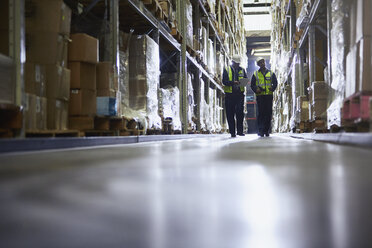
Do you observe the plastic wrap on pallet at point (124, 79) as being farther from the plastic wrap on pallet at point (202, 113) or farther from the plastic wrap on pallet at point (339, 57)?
the plastic wrap on pallet at point (202, 113)

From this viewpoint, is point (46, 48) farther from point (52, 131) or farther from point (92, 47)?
point (52, 131)

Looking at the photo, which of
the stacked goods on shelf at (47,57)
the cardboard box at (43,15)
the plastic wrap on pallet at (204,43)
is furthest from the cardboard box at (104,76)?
the plastic wrap on pallet at (204,43)

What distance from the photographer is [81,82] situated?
3.68 m

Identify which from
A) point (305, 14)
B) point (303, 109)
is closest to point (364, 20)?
point (305, 14)

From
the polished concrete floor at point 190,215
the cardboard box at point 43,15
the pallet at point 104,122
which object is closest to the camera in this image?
the polished concrete floor at point 190,215

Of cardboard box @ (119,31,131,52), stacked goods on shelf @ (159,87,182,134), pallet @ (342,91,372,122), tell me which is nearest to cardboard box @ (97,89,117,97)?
cardboard box @ (119,31,131,52)

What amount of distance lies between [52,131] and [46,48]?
2.51ft

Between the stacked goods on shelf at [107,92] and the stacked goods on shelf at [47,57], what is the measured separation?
558mm

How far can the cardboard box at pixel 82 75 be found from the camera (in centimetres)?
363

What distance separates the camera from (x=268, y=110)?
8117mm

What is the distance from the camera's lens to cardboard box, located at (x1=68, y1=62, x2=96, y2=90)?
3631 mm

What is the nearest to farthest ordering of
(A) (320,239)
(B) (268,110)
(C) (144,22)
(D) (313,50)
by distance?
(A) (320,239)
(C) (144,22)
(D) (313,50)
(B) (268,110)

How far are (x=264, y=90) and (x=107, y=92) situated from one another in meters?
4.88

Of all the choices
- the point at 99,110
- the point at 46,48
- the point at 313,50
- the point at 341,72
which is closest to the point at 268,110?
the point at 313,50
